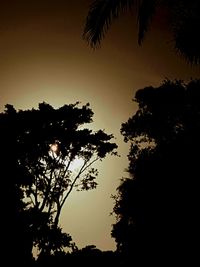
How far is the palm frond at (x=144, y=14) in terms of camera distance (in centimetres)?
688

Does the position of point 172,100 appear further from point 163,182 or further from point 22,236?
point 22,236

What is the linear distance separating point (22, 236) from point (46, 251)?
6.32 meters

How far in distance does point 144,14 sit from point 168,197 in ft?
23.6

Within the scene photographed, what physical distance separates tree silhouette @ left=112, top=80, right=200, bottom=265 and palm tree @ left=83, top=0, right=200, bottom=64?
20.0 ft

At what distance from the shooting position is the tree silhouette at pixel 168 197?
1130 cm

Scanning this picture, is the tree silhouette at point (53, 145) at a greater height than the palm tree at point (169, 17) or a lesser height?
greater

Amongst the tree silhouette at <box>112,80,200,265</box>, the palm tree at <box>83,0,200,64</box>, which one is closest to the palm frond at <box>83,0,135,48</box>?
the palm tree at <box>83,0,200,64</box>

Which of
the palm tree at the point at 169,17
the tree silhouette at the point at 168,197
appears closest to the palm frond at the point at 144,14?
the palm tree at the point at 169,17

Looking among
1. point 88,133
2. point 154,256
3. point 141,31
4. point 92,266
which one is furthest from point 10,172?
→ point 141,31

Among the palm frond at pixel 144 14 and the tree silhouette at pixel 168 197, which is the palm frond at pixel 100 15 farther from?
the tree silhouette at pixel 168 197

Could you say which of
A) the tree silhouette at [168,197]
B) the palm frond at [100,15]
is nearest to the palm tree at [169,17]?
the palm frond at [100,15]

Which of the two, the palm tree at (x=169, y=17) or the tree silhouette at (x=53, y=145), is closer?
the palm tree at (x=169, y=17)

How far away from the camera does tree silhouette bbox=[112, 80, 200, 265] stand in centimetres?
1130

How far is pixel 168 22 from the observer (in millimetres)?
6992
